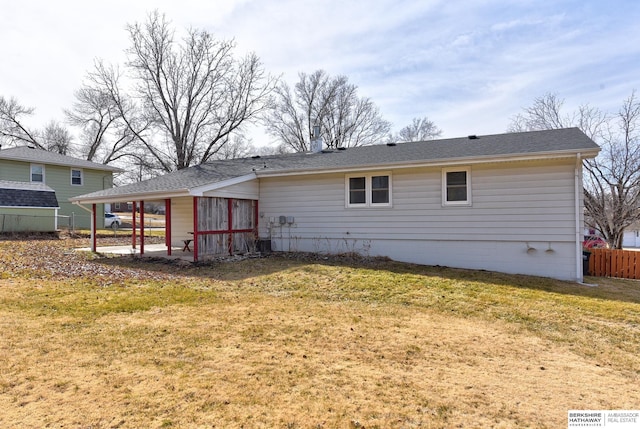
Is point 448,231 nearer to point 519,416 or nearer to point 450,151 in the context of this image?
point 450,151

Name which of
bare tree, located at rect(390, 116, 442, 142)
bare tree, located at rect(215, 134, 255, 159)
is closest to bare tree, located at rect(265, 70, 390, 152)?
bare tree, located at rect(390, 116, 442, 142)

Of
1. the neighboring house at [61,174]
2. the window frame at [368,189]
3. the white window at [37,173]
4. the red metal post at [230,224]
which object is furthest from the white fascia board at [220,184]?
the white window at [37,173]

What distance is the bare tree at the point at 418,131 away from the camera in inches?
1446

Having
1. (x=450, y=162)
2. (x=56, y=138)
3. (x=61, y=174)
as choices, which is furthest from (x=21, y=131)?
(x=450, y=162)

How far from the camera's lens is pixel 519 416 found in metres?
2.72

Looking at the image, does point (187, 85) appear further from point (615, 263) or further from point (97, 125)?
point (615, 263)

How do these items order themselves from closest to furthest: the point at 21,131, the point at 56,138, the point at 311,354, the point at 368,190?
1. the point at 311,354
2. the point at 368,190
3. the point at 21,131
4. the point at 56,138

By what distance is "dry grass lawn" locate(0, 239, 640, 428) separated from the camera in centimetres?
278

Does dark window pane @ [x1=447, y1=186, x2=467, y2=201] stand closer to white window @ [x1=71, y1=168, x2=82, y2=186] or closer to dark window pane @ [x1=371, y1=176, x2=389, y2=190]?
dark window pane @ [x1=371, y1=176, x2=389, y2=190]

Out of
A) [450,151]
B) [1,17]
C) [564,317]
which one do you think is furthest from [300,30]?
[564,317]

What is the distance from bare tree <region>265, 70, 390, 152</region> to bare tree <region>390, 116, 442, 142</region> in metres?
2.32

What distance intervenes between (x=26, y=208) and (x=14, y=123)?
2491 centimetres

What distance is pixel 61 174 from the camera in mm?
22828

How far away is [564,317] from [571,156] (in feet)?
15.7
